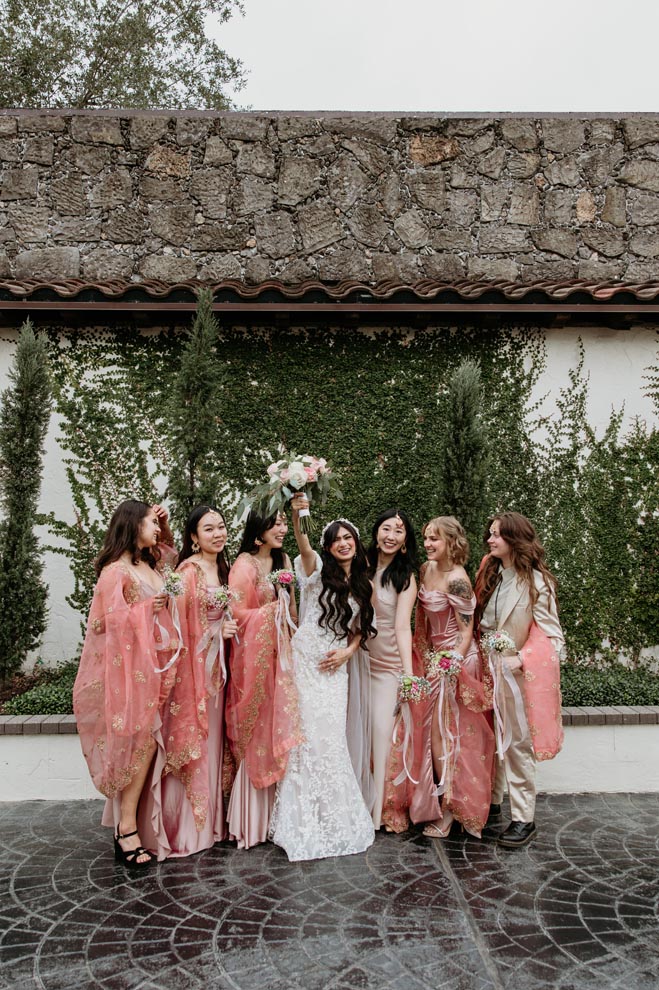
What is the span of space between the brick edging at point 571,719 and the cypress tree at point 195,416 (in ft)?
6.07

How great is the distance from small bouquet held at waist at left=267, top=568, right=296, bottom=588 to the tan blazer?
139 cm

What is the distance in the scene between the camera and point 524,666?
4.57m

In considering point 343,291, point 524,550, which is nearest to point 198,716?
point 524,550

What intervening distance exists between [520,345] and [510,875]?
4.91m

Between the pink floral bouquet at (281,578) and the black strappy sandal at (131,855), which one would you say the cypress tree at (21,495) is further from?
the pink floral bouquet at (281,578)

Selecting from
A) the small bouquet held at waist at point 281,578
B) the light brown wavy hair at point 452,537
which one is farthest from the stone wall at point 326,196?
the small bouquet held at waist at point 281,578

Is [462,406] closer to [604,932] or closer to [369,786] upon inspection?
[369,786]

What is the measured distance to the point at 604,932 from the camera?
3.43 m

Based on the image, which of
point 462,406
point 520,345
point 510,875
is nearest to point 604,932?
point 510,875

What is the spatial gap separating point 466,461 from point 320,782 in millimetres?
2909

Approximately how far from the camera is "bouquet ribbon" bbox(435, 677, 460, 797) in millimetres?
4613

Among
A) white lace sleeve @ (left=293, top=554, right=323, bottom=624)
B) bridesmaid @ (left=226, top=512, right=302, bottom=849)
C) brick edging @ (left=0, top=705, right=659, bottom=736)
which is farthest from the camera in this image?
brick edging @ (left=0, top=705, right=659, bottom=736)

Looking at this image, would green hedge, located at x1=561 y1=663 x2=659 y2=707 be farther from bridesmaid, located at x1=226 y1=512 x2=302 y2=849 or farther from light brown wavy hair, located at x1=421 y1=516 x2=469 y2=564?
bridesmaid, located at x1=226 y1=512 x2=302 y2=849

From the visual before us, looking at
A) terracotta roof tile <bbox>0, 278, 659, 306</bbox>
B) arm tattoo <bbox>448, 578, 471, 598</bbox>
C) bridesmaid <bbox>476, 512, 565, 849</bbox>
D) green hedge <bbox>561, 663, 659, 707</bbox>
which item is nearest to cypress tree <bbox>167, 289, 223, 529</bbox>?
terracotta roof tile <bbox>0, 278, 659, 306</bbox>
